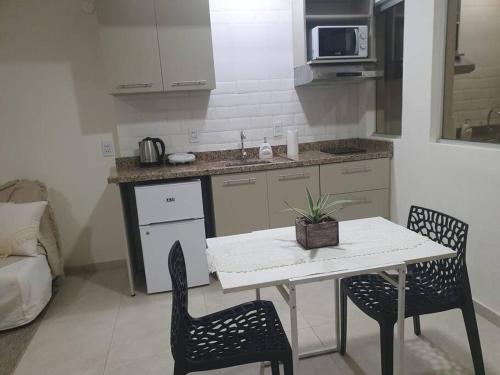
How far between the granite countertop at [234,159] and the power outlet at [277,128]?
12cm

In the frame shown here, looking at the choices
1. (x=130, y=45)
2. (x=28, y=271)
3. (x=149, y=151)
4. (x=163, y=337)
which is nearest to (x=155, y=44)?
(x=130, y=45)

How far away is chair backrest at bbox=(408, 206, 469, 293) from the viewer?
1.58 m

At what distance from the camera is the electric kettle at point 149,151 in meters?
2.86

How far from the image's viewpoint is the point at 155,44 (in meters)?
2.65

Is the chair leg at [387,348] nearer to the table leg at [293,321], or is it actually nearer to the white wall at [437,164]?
the table leg at [293,321]

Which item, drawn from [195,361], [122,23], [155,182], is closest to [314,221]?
[195,361]

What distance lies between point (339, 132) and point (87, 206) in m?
2.36

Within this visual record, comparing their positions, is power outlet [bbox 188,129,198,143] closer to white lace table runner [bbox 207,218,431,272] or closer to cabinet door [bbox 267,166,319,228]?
cabinet door [bbox 267,166,319,228]


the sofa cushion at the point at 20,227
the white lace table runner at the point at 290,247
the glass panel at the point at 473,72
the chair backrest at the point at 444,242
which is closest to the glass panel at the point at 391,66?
the glass panel at the point at 473,72

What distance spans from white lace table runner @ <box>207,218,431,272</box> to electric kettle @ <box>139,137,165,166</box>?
1454mm

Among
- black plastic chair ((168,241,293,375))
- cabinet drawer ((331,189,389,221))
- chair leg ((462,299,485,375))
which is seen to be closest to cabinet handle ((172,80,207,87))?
cabinet drawer ((331,189,389,221))

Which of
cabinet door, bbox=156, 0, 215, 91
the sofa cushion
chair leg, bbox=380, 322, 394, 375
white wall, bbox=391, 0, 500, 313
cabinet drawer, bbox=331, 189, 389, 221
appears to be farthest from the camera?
cabinet drawer, bbox=331, 189, 389, 221

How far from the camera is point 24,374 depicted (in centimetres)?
196

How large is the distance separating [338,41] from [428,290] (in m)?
1.97
